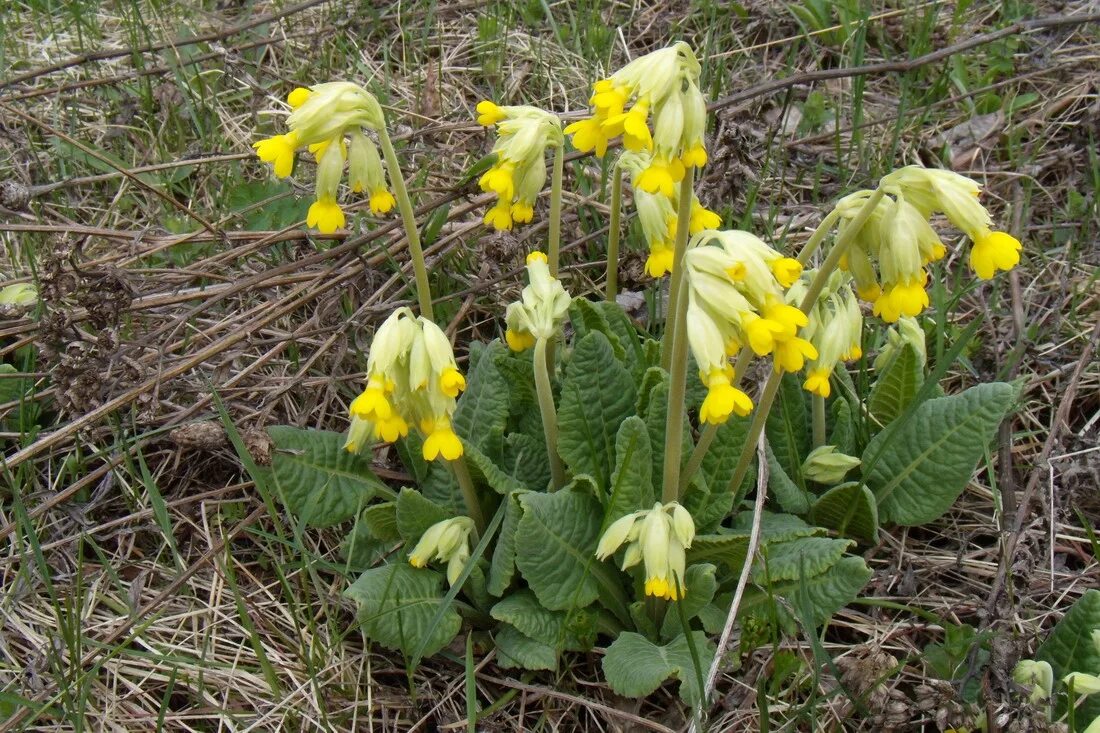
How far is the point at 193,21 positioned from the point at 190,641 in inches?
129

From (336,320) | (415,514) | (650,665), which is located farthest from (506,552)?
(336,320)

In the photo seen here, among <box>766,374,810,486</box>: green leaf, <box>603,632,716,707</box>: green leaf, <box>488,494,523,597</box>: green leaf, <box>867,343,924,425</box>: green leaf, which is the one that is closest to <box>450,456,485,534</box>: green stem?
<box>488,494,523,597</box>: green leaf

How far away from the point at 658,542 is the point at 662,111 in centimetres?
92

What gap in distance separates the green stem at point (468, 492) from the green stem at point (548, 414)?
216 mm

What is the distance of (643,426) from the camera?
2.51 metres

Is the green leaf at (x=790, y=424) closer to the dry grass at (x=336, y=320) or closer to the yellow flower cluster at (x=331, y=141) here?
the dry grass at (x=336, y=320)

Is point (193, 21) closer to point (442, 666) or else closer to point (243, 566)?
point (243, 566)

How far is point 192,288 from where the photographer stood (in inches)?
145

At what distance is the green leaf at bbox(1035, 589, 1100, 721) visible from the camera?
2430mm

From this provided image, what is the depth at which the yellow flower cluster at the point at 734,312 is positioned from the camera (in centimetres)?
206

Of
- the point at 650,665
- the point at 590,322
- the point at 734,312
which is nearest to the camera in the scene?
the point at 734,312

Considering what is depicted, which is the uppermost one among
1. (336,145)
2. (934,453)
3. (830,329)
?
(336,145)

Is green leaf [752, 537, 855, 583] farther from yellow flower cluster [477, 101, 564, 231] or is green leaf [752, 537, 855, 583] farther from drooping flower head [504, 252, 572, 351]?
yellow flower cluster [477, 101, 564, 231]

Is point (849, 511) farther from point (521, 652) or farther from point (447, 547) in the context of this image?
point (447, 547)
